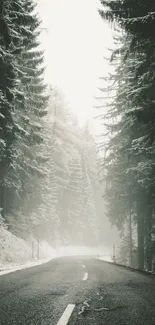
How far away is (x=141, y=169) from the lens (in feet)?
56.9

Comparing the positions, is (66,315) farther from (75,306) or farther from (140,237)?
(140,237)

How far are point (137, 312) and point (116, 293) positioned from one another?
2.24 m

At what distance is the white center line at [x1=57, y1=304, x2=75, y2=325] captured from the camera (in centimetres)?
460

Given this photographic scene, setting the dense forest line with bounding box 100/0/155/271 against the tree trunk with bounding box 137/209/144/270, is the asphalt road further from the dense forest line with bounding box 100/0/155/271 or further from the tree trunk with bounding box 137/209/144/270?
the tree trunk with bounding box 137/209/144/270

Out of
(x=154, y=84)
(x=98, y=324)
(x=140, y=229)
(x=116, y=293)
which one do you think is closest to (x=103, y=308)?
(x=98, y=324)

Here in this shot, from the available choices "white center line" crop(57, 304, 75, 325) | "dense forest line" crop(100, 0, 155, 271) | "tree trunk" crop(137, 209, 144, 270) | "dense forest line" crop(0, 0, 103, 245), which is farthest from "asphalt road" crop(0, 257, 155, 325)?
"tree trunk" crop(137, 209, 144, 270)

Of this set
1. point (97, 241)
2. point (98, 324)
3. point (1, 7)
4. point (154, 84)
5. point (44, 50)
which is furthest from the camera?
point (97, 241)

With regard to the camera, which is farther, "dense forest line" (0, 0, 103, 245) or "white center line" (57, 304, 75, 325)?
"dense forest line" (0, 0, 103, 245)

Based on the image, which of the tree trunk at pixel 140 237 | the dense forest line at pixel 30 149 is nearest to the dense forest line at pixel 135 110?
the tree trunk at pixel 140 237

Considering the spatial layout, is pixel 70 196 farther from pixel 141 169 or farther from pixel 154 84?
pixel 154 84

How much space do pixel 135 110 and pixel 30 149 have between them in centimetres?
1603

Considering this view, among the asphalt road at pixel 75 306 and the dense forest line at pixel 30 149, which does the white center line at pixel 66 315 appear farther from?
the dense forest line at pixel 30 149

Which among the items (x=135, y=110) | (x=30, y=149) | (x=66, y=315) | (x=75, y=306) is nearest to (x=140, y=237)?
(x=135, y=110)

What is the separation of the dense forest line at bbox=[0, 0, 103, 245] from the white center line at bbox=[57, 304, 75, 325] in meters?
9.71
